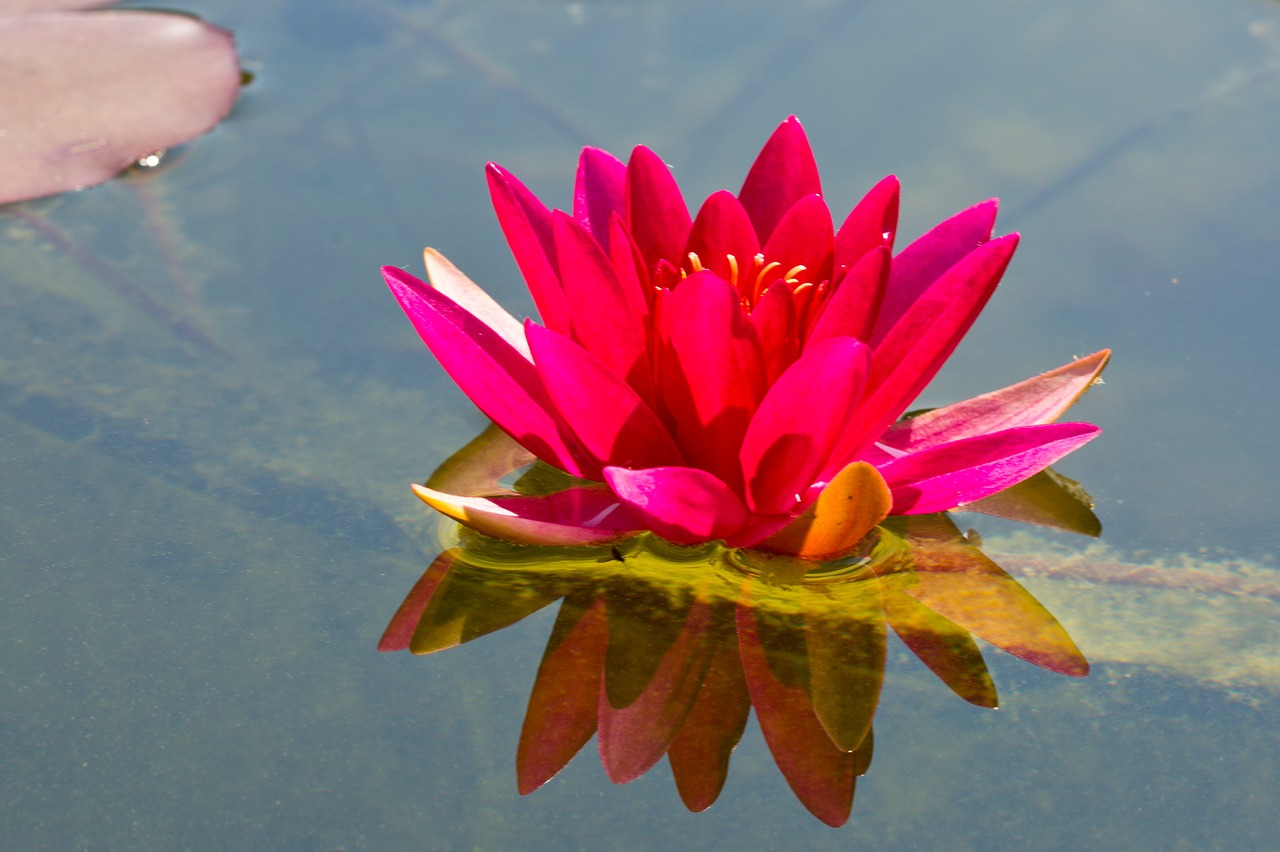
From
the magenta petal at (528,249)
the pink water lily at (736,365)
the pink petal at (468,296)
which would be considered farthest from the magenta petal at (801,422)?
the pink petal at (468,296)

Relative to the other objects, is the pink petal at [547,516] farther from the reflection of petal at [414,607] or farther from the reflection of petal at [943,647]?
the reflection of petal at [943,647]

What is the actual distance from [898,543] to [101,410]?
861mm

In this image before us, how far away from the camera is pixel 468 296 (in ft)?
4.17

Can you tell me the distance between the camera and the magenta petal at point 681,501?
3.15 ft

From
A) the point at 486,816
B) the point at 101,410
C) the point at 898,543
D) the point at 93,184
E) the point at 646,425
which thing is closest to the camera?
the point at 486,816

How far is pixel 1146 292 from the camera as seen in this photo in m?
1.49

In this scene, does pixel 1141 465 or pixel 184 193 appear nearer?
pixel 1141 465

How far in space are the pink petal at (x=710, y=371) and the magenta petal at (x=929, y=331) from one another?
11cm

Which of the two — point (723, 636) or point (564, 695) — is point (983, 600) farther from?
point (564, 695)

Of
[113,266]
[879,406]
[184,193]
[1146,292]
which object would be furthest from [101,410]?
[1146,292]

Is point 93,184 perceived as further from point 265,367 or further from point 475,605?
point 475,605

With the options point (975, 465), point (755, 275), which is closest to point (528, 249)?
point (755, 275)

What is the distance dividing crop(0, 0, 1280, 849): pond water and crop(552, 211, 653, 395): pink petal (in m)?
0.24

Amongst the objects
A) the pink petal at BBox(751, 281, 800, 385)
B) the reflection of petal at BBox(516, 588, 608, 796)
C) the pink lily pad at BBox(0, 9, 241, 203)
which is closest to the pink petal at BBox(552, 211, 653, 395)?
the pink petal at BBox(751, 281, 800, 385)
